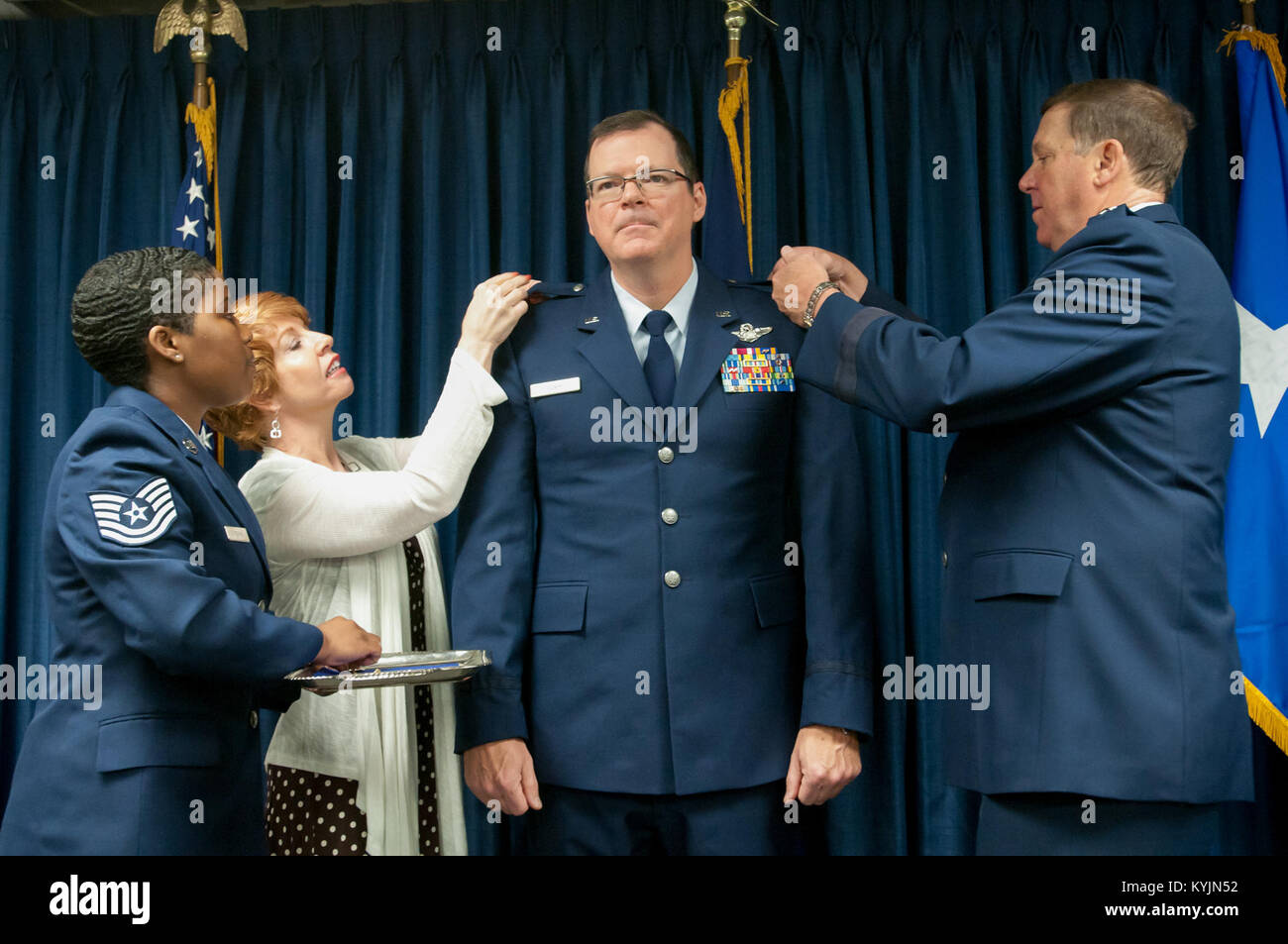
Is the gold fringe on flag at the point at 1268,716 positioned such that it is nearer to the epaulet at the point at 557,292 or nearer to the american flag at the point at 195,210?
the epaulet at the point at 557,292

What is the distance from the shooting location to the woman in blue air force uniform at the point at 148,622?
160 centimetres

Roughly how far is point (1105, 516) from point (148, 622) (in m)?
1.45

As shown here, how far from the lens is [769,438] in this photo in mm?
2180

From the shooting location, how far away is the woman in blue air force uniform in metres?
1.60

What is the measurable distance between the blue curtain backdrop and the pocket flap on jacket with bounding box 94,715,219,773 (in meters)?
1.30

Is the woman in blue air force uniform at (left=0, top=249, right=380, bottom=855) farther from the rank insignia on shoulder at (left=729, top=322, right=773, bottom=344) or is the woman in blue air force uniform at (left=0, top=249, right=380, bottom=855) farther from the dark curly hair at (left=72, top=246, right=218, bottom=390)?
the rank insignia on shoulder at (left=729, top=322, right=773, bottom=344)

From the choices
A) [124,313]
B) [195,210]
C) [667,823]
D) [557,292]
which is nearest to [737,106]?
[557,292]

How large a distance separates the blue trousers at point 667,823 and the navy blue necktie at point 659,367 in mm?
742

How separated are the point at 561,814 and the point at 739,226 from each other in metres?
1.41

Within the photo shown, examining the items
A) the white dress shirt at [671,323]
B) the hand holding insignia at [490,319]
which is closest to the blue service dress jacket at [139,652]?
the hand holding insignia at [490,319]

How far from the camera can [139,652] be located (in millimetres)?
1647

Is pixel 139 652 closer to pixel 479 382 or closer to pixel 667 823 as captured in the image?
pixel 479 382
